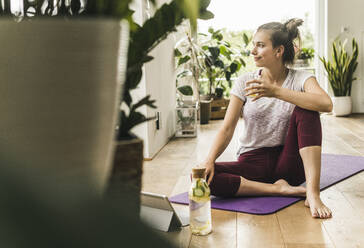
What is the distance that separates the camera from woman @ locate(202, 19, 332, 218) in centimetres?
214

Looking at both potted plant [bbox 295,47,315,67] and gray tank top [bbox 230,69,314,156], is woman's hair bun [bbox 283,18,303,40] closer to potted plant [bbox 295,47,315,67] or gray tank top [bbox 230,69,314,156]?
gray tank top [bbox 230,69,314,156]

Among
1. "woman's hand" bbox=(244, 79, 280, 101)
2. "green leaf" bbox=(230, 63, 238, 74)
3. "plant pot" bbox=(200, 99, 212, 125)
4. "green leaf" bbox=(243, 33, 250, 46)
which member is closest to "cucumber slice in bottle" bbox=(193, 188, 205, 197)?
"woman's hand" bbox=(244, 79, 280, 101)

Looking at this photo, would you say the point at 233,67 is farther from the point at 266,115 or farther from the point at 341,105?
the point at 266,115

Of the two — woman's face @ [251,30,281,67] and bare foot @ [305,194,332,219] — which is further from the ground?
woman's face @ [251,30,281,67]

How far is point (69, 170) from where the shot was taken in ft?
1.45

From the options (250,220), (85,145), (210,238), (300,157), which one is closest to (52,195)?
(85,145)

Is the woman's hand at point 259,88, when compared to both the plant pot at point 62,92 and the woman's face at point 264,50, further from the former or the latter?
the plant pot at point 62,92

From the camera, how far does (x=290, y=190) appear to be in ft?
7.50

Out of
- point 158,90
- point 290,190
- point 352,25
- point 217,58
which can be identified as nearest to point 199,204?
point 290,190

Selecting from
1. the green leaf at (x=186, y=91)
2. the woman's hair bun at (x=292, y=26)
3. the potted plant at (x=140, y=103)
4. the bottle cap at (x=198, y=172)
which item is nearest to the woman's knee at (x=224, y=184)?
the bottle cap at (x=198, y=172)

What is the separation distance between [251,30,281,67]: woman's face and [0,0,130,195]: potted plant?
1.86 metres

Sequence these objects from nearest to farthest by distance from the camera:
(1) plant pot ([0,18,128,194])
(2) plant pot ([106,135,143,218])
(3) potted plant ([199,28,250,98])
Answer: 1. (1) plant pot ([0,18,128,194])
2. (2) plant pot ([106,135,143,218])
3. (3) potted plant ([199,28,250,98])

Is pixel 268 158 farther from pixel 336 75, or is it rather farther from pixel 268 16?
pixel 268 16

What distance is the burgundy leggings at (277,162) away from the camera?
2160 mm
